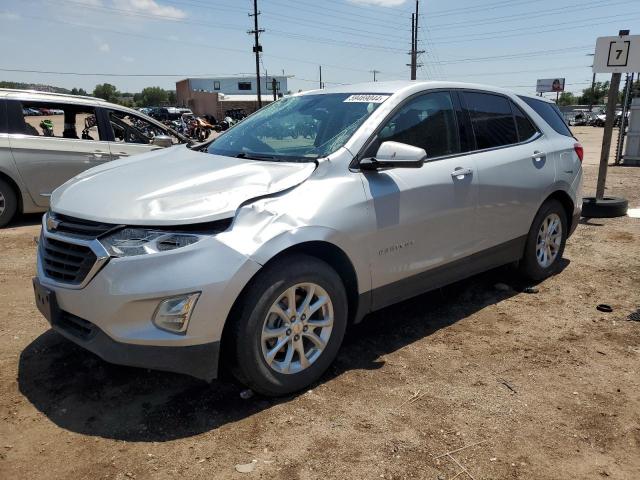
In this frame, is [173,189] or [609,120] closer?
[173,189]

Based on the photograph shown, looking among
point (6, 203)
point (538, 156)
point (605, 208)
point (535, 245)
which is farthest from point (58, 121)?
point (605, 208)

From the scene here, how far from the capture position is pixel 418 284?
3.66 meters

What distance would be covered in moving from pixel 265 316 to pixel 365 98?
178 cm

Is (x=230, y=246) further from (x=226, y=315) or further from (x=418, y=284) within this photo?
(x=418, y=284)

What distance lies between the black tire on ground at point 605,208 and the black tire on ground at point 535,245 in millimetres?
2955

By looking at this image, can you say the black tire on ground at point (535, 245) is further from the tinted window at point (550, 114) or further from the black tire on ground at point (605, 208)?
the black tire on ground at point (605, 208)

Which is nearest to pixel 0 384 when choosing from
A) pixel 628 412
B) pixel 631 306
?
pixel 628 412

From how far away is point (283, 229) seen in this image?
9.18ft

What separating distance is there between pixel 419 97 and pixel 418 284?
4.33ft

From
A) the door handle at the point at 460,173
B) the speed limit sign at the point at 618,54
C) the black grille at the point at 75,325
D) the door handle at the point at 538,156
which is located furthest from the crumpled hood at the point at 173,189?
the speed limit sign at the point at 618,54

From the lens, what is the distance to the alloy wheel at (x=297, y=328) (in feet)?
9.43

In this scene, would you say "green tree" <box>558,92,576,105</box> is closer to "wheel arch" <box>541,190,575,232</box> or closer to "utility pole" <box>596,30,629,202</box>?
"utility pole" <box>596,30,629,202</box>

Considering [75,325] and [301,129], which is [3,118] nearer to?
[301,129]

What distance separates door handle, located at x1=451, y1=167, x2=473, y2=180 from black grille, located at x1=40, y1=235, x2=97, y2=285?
7.98 ft
